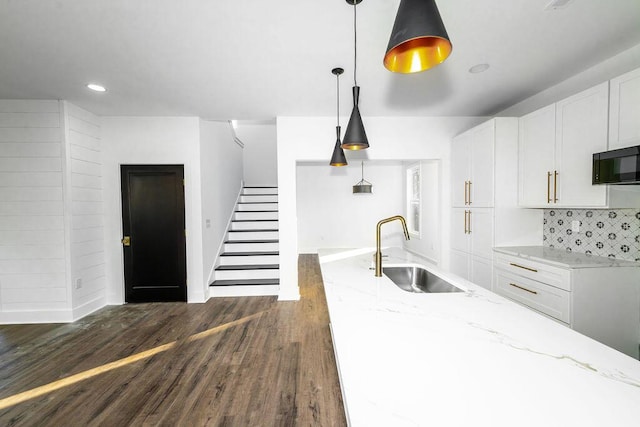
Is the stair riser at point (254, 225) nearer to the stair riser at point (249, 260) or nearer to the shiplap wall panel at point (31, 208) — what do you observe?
the stair riser at point (249, 260)

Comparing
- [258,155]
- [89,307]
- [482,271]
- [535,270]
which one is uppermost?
[258,155]

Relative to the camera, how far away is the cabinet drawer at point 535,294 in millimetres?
2268

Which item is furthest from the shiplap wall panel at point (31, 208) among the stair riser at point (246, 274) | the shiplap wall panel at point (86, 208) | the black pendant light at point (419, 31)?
the black pendant light at point (419, 31)

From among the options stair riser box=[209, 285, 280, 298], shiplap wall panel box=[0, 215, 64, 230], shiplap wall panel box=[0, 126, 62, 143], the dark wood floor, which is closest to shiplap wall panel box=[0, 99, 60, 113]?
shiplap wall panel box=[0, 126, 62, 143]

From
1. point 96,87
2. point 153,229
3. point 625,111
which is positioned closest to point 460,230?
point 625,111

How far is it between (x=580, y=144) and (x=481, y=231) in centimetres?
127

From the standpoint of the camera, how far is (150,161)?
3930mm

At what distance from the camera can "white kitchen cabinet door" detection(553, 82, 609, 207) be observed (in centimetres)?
220

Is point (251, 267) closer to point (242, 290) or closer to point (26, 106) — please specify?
point (242, 290)

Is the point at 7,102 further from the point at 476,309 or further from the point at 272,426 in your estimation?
the point at 476,309

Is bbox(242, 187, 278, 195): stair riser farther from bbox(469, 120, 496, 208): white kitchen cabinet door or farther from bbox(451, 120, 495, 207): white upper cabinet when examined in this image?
bbox(469, 120, 496, 208): white kitchen cabinet door

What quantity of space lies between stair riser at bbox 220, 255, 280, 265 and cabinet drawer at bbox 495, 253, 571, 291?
10.7ft

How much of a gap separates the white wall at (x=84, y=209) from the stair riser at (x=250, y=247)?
1.82 metres

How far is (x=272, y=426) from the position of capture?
176 cm
